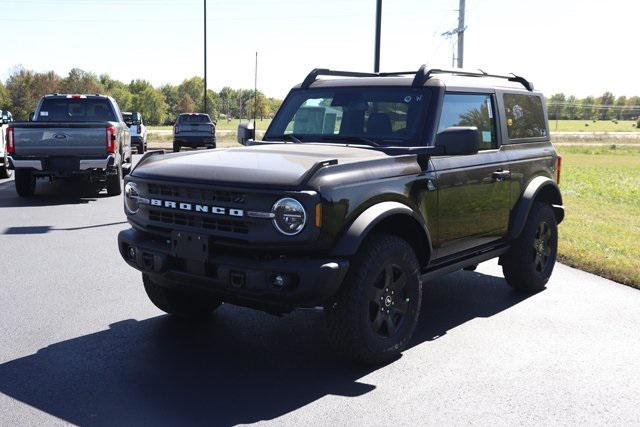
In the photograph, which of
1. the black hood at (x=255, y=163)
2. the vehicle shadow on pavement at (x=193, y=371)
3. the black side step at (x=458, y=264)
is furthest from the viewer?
the black side step at (x=458, y=264)

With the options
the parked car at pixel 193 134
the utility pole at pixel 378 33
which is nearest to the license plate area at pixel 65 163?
the utility pole at pixel 378 33

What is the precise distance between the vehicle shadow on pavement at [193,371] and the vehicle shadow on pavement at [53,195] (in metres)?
8.53

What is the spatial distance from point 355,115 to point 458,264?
1.47 metres

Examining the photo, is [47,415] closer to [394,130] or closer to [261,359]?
[261,359]

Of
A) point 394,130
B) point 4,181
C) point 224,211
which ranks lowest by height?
point 4,181

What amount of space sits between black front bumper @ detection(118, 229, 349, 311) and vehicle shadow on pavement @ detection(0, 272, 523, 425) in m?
0.50

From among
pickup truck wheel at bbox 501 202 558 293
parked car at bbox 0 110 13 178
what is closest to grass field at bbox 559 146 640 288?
pickup truck wheel at bbox 501 202 558 293

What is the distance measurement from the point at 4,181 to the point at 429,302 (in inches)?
579

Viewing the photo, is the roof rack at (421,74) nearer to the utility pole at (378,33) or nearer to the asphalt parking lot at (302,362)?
the asphalt parking lot at (302,362)

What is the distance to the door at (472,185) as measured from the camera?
5.43m

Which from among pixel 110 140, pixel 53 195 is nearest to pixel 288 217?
pixel 110 140

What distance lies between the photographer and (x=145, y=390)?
167 inches

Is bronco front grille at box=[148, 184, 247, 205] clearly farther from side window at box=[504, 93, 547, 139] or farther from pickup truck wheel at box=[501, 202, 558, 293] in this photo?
pickup truck wheel at box=[501, 202, 558, 293]

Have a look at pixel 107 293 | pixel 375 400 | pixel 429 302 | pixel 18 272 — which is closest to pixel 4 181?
pixel 18 272
